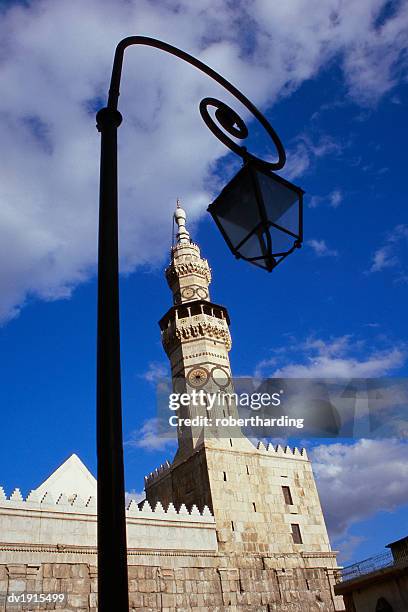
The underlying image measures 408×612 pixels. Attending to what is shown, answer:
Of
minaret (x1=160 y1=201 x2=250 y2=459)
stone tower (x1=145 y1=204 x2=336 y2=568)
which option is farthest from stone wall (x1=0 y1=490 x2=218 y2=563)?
minaret (x1=160 y1=201 x2=250 y2=459)

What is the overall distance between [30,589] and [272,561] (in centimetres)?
853

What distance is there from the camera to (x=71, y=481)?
21016 mm

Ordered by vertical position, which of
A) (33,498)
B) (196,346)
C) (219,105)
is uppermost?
(196,346)

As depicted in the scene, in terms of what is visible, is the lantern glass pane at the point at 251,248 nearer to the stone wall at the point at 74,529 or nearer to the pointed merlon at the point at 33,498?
the stone wall at the point at 74,529

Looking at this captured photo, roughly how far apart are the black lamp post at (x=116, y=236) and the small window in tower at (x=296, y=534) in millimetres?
18758

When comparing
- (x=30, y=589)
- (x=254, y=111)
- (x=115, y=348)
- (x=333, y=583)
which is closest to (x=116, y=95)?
(x=254, y=111)

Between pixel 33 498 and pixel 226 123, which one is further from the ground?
pixel 33 498

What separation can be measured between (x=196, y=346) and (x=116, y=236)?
19.5 m

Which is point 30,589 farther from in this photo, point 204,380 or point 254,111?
point 254,111

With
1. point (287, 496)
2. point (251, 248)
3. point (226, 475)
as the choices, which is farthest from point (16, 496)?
point (251, 248)

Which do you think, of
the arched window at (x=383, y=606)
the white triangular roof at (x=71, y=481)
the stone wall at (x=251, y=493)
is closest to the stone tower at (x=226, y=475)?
the stone wall at (x=251, y=493)

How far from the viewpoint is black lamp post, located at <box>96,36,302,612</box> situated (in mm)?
1829

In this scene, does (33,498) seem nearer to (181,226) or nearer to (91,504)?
(91,504)

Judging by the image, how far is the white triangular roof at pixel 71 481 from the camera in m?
20.2
